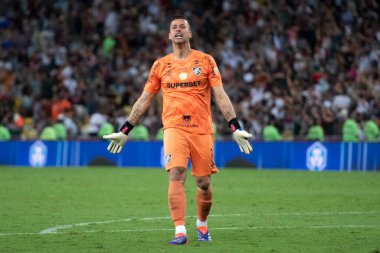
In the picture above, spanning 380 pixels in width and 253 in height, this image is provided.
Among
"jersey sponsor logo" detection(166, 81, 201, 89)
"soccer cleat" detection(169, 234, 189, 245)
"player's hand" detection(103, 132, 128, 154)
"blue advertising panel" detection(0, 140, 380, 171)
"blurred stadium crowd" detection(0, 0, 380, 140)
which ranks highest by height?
"blurred stadium crowd" detection(0, 0, 380, 140)

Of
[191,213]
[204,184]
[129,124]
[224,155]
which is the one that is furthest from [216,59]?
[204,184]

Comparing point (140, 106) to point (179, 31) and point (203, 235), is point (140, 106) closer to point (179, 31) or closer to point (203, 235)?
point (179, 31)

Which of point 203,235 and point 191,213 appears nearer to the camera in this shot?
point 203,235

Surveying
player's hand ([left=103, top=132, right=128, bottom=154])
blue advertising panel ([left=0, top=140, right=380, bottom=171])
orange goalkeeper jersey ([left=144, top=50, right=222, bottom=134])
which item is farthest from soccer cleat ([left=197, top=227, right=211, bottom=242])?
blue advertising panel ([left=0, top=140, right=380, bottom=171])

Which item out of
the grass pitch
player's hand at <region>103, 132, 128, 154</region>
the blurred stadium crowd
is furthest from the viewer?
the blurred stadium crowd

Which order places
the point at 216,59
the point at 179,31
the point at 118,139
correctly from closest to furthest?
1. the point at 179,31
2. the point at 118,139
3. the point at 216,59

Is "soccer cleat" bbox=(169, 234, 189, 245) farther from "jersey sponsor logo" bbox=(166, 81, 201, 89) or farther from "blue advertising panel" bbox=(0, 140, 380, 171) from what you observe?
"blue advertising panel" bbox=(0, 140, 380, 171)

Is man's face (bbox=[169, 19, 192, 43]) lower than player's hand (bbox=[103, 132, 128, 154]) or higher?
higher

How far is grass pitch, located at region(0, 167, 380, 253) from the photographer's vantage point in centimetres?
1084

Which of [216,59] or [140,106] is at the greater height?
[216,59]

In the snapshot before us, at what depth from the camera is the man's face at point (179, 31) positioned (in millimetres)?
11102

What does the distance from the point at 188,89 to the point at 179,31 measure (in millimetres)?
669

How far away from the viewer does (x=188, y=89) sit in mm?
11188

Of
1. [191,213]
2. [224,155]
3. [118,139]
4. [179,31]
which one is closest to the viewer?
[179,31]
